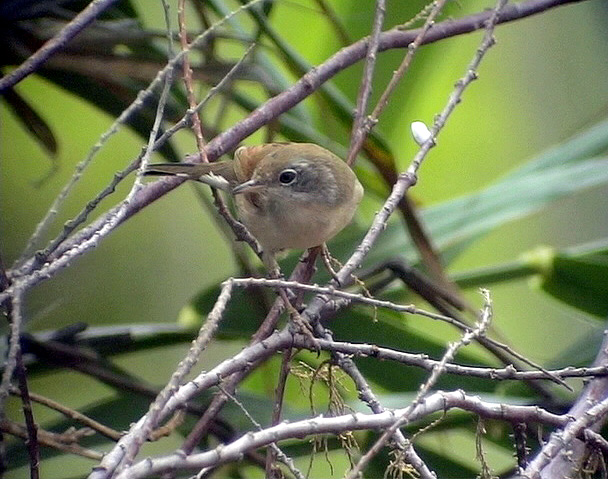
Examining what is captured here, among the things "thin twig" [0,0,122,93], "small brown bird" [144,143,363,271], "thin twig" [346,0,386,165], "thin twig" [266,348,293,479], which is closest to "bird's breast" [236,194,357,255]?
"small brown bird" [144,143,363,271]

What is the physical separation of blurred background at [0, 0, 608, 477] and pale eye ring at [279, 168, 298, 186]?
0.21 m

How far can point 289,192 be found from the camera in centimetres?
190

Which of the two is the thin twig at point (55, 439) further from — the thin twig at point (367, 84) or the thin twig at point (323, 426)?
the thin twig at point (367, 84)

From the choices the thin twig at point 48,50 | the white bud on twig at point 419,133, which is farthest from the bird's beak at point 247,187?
the thin twig at point 48,50

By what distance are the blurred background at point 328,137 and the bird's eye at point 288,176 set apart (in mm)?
210

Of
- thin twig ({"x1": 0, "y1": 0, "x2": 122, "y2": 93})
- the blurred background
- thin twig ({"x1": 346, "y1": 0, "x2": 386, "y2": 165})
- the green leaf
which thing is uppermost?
the blurred background

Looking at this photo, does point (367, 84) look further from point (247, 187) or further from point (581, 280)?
point (581, 280)

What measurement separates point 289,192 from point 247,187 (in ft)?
0.37

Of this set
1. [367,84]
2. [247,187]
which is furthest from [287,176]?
[367,84]

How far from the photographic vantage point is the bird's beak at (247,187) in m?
1.82

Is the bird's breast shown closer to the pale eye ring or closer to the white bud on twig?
the pale eye ring

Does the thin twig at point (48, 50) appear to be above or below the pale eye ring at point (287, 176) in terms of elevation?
below

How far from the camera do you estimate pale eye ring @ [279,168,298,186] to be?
191 centimetres

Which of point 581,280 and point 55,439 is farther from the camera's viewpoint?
point 581,280
